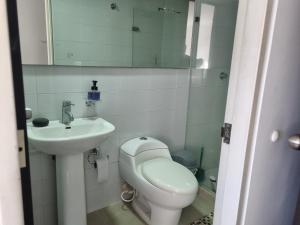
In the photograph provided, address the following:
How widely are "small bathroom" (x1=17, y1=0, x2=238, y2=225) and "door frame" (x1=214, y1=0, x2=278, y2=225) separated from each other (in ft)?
2.04

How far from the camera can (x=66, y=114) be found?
152 centimetres

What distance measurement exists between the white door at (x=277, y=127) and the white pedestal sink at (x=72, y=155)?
→ 84 centimetres

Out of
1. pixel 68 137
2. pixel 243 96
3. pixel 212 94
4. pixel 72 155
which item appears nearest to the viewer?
pixel 243 96

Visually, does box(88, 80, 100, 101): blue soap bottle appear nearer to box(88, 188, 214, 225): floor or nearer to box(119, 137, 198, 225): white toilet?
box(119, 137, 198, 225): white toilet

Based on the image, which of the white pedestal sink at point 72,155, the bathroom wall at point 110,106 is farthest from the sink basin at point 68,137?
the bathroom wall at point 110,106

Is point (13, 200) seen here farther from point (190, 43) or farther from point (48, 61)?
point (190, 43)

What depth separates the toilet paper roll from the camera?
1725mm

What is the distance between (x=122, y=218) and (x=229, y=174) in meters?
1.25

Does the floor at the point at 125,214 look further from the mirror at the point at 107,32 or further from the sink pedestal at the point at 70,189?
the mirror at the point at 107,32

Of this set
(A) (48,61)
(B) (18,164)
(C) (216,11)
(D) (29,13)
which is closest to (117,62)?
(A) (48,61)

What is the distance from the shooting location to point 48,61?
145 cm

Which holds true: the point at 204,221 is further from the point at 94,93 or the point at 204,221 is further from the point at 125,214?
the point at 94,93

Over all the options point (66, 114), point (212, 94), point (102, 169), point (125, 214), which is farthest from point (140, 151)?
point (212, 94)

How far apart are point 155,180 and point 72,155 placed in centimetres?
55
